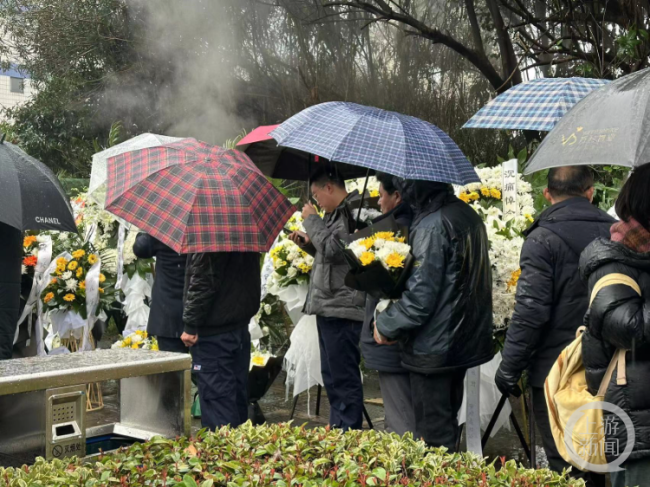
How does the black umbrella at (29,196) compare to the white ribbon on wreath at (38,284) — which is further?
the white ribbon on wreath at (38,284)

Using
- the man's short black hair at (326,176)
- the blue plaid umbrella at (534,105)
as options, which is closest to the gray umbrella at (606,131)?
the blue plaid umbrella at (534,105)

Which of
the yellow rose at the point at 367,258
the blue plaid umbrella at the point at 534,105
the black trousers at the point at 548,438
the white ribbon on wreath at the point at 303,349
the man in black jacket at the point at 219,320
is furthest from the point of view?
the white ribbon on wreath at the point at 303,349

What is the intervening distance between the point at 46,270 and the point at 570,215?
4074mm

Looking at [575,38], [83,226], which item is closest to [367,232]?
[83,226]

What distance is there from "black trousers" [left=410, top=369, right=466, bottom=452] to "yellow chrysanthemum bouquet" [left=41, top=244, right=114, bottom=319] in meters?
3.35

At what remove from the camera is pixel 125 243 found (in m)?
6.42

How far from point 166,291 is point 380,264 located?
6.28ft

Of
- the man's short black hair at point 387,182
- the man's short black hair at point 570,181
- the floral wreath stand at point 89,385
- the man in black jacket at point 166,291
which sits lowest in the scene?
the floral wreath stand at point 89,385

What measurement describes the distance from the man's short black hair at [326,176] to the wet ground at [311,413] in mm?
1935

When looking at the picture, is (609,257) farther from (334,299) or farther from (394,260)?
(334,299)

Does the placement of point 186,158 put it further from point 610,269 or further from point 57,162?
point 57,162

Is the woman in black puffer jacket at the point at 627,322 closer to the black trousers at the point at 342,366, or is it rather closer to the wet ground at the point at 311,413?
the black trousers at the point at 342,366

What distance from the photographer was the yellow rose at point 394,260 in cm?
357

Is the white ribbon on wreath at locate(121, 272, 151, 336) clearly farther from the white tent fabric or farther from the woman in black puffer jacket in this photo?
the woman in black puffer jacket
